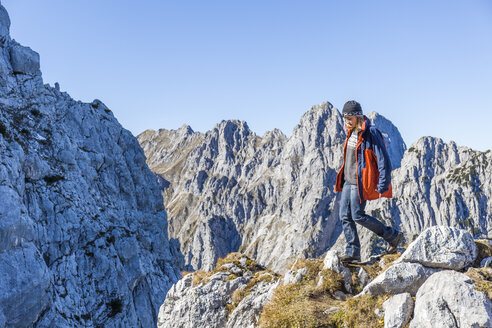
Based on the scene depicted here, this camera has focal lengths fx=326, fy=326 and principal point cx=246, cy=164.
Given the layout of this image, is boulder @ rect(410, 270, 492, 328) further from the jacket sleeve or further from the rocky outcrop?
the rocky outcrop

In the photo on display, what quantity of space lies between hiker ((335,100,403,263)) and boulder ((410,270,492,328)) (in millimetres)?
2722

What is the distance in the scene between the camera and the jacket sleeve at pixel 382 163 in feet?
31.8

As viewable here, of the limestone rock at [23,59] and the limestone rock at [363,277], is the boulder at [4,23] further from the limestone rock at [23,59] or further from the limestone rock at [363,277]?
the limestone rock at [363,277]

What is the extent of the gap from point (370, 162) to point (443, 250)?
124 inches

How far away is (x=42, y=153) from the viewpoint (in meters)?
61.6

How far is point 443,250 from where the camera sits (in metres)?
9.16

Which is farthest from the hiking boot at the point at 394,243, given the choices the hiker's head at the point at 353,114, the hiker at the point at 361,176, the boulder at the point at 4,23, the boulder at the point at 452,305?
the boulder at the point at 4,23

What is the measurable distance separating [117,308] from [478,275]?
6145 centimetres

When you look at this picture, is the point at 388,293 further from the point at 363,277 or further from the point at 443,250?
the point at 443,250

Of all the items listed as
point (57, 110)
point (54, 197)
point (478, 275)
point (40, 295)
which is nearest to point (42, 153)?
point (54, 197)

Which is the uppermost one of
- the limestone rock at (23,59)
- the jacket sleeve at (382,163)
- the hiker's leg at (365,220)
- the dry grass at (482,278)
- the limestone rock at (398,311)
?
the limestone rock at (23,59)

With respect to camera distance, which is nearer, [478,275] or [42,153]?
[478,275]

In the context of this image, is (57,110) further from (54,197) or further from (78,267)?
(78,267)

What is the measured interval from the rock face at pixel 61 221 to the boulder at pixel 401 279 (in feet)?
149
